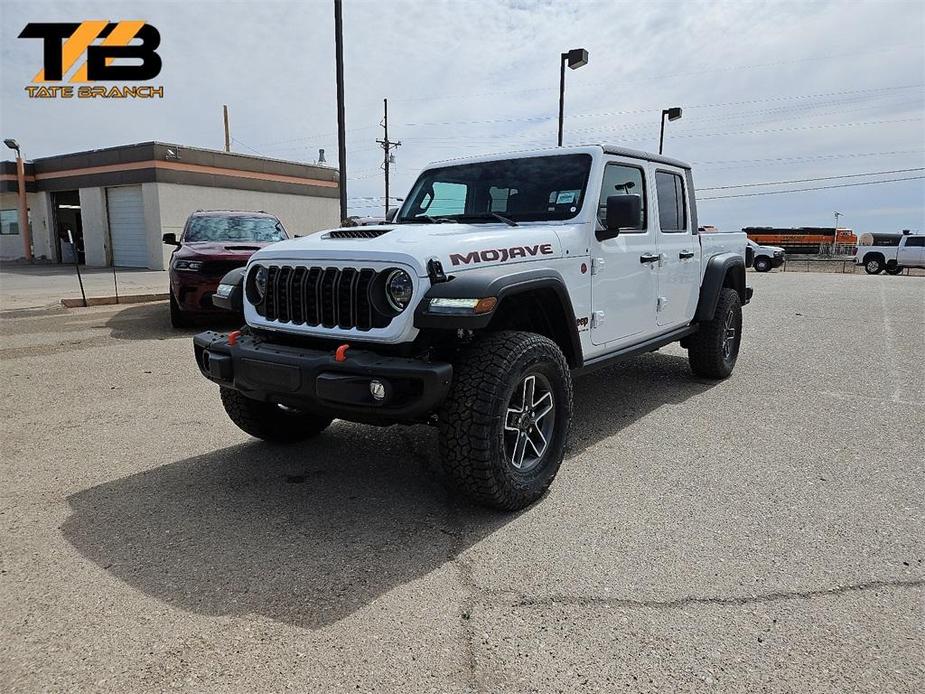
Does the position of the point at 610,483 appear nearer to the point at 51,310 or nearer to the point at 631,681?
the point at 631,681

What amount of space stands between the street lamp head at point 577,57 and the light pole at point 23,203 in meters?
24.2

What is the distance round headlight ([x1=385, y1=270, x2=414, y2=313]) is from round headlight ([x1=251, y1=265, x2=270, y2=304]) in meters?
0.94

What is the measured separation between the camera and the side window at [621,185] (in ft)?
14.3

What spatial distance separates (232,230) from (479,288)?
8153 mm

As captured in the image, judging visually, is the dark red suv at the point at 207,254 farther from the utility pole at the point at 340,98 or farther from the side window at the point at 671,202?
the side window at the point at 671,202

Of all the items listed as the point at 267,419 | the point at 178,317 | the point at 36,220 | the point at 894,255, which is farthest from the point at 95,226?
the point at 894,255

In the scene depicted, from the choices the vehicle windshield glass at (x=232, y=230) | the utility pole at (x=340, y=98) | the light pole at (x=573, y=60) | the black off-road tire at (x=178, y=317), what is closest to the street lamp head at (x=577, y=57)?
the light pole at (x=573, y=60)

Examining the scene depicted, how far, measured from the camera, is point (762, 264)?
3158cm

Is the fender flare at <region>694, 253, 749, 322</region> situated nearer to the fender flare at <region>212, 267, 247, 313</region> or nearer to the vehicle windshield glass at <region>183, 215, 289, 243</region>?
the fender flare at <region>212, 267, 247, 313</region>

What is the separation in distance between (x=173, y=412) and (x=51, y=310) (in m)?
8.14

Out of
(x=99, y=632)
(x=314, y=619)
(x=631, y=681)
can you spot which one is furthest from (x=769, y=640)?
(x=99, y=632)

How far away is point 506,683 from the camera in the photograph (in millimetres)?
2186

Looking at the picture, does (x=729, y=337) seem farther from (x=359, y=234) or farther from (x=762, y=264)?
(x=762, y=264)

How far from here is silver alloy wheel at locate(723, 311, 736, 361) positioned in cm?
641
